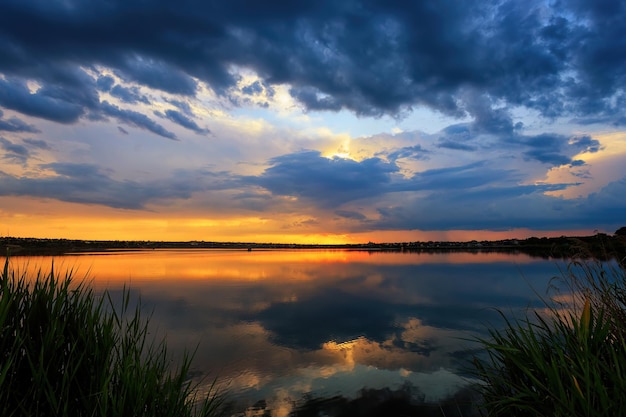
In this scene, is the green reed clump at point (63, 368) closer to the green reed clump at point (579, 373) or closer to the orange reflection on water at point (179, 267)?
the orange reflection on water at point (179, 267)

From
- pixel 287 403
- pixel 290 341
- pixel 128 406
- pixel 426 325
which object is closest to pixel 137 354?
pixel 128 406

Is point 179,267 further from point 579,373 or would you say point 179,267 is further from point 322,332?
point 579,373

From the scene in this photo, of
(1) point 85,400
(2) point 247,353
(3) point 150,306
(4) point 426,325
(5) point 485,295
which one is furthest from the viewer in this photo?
(5) point 485,295

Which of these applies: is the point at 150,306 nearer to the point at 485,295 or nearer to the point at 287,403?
the point at 287,403

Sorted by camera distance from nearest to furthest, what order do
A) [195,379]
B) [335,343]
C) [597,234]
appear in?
[597,234] → [195,379] → [335,343]

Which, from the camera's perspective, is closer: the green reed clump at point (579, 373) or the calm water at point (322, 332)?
the green reed clump at point (579, 373)

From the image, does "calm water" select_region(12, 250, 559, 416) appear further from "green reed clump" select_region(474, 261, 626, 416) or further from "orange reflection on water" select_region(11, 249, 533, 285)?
"orange reflection on water" select_region(11, 249, 533, 285)

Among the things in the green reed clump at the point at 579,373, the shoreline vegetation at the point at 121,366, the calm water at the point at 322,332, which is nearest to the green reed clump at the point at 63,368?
the shoreline vegetation at the point at 121,366

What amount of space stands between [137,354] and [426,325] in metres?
18.8

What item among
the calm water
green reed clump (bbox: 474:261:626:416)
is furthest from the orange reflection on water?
green reed clump (bbox: 474:261:626:416)

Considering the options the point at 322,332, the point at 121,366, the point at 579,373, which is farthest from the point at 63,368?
the point at 322,332

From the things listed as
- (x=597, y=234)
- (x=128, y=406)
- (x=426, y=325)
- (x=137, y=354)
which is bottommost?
(x=426, y=325)

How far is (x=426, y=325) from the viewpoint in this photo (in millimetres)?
21906

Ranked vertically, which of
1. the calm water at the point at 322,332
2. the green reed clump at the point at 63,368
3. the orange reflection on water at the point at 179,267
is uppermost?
the green reed clump at the point at 63,368
